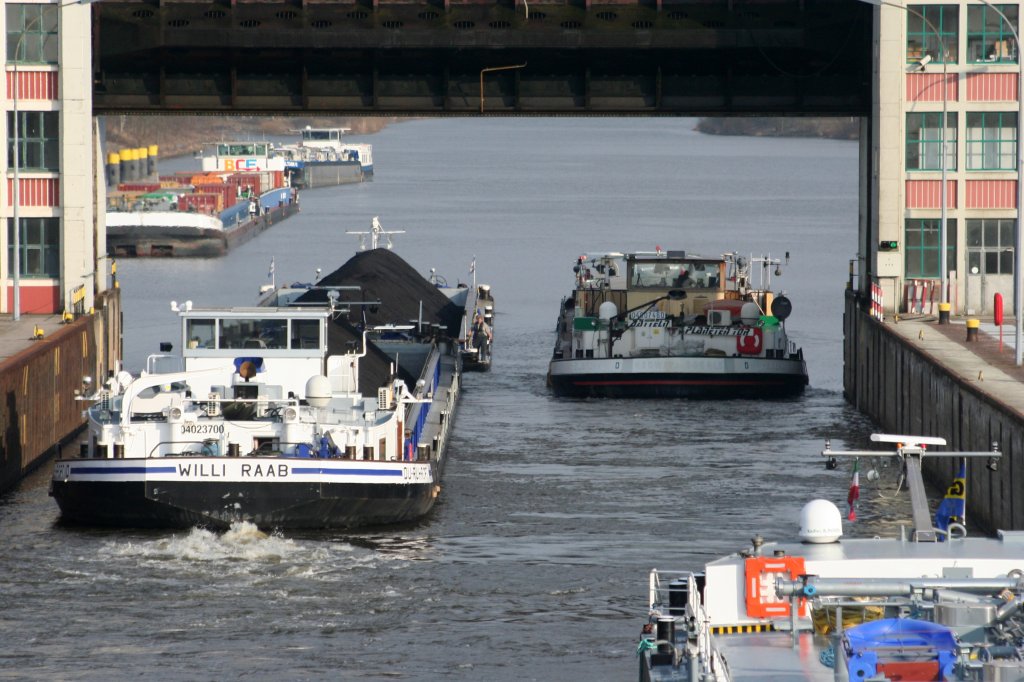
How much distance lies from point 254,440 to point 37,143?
743 inches

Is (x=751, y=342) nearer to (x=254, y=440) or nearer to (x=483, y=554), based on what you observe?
(x=483, y=554)

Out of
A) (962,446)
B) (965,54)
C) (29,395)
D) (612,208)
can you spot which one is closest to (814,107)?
(965,54)

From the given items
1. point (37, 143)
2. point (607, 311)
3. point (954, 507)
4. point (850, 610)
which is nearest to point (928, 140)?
point (607, 311)

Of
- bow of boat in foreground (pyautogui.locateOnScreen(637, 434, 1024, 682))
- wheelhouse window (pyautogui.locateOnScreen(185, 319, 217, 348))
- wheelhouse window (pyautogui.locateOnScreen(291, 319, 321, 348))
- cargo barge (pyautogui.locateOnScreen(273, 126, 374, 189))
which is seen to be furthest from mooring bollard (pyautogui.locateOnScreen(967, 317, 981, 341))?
cargo barge (pyautogui.locateOnScreen(273, 126, 374, 189))

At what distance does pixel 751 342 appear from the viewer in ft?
191

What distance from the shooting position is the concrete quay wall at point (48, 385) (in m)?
41.5

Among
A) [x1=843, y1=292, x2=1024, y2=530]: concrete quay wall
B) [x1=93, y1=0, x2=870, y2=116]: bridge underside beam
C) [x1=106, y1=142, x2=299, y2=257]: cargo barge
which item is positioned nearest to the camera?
[x1=843, y1=292, x2=1024, y2=530]: concrete quay wall

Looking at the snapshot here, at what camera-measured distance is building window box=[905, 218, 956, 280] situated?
54531mm

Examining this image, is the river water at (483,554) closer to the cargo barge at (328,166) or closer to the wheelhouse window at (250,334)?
the wheelhouse window at (250,334)

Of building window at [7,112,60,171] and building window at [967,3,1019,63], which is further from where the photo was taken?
building window at [967,3,1019,63]

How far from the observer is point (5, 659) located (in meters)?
28.7

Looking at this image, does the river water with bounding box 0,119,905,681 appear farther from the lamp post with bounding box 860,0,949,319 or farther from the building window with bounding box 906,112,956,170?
the building window with bounding box 906,112,956,170

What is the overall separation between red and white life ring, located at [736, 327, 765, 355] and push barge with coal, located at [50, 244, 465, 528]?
1666 centimetres

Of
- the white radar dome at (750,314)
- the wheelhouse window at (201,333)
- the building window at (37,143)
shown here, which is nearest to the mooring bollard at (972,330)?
the white radar dome at (750,314)
